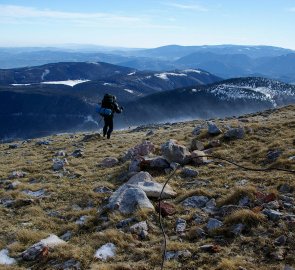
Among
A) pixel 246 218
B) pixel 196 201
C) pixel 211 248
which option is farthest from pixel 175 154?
pixel 211 248

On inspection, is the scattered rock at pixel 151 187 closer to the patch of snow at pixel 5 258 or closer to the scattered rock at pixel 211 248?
the scattered rock at pixel 211 248

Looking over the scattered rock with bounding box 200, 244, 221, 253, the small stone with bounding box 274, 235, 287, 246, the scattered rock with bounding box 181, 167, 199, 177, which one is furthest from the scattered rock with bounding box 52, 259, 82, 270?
the scattered rock with bounding box 181, 167, 199, 177

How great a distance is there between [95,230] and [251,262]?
4034 millimetres

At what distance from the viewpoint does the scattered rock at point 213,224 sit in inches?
368

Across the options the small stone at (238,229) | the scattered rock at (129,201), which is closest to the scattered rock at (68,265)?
the scattered rock at (129,201)

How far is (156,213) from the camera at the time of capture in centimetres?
1050

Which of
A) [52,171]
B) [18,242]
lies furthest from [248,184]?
[52,171]

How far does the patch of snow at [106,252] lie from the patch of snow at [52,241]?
104 centimetres

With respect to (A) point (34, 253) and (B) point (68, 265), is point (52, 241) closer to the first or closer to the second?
(A) point (34, 253)

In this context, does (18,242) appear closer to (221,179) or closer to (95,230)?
(95,230)

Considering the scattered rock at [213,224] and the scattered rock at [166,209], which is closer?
the scattered rock at [213,224]

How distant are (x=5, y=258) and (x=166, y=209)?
4.02m

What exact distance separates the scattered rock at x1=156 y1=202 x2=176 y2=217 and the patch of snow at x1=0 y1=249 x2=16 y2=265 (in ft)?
12.2

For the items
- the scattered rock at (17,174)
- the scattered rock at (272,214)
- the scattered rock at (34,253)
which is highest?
the scattered rock at (272,214)
